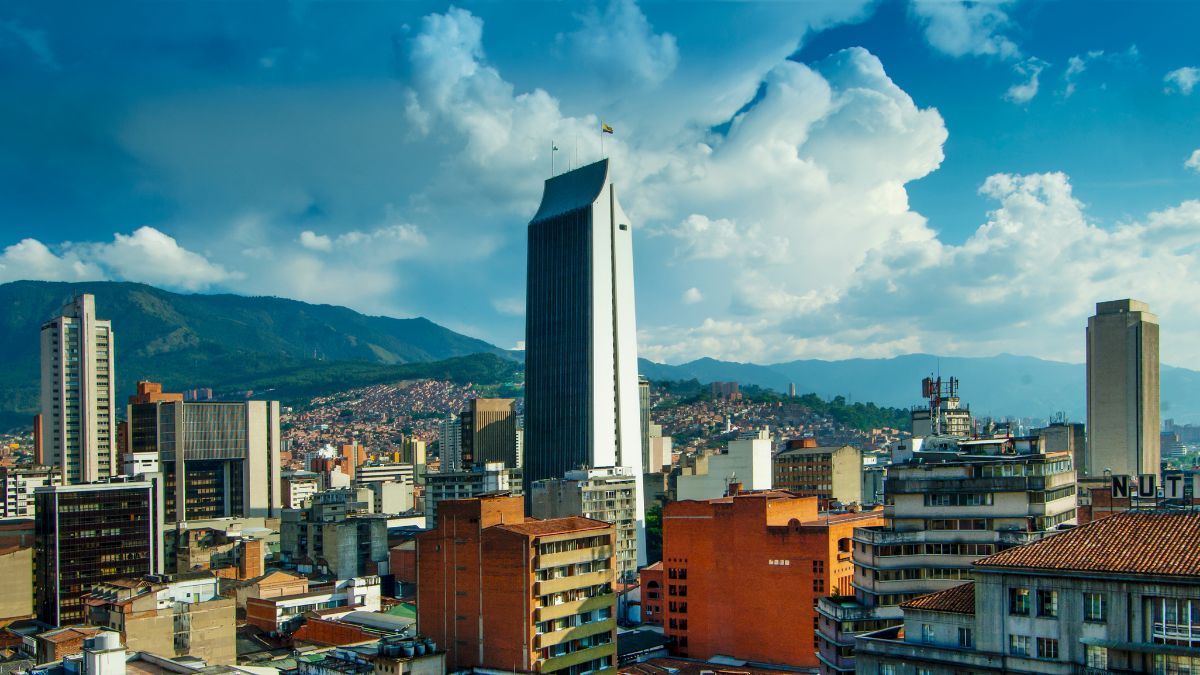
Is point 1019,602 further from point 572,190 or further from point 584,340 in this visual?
point 572,190

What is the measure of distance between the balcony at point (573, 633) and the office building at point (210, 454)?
11813cm

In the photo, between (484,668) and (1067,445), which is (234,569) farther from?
(1067,445)

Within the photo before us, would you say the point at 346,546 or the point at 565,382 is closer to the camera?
the point at 346,546

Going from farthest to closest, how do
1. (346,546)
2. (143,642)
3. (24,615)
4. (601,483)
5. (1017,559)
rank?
(346,546), (601,483), (24,615), (143,642), (1017,559)

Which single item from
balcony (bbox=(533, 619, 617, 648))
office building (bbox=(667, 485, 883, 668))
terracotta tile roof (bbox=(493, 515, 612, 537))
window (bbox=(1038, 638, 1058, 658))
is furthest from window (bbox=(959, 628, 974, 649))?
office building (bbox=(667, 485, 883, 668))

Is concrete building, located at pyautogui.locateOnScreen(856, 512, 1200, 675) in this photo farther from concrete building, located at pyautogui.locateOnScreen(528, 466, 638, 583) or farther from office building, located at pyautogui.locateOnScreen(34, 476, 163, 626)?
office building, located at pyautogui.locateOnScreen(34, 476, 163, 626)

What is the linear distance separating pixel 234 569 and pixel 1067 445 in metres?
127

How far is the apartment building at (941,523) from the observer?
146 feet

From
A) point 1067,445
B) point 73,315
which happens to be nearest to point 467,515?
point 73,315

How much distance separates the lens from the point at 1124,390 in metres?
146

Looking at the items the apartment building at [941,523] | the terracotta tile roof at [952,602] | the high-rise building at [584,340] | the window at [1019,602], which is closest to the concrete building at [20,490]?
the high-rise building at [584,340]

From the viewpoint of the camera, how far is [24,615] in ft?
312

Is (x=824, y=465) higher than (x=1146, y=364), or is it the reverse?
(x=1146, y=364)

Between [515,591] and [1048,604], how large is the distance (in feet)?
116
